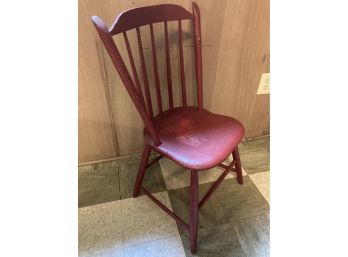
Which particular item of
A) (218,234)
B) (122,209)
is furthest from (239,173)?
(122,209)

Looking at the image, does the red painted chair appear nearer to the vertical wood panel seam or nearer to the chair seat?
the chair seat

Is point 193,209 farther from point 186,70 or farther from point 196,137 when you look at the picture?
point 186,70

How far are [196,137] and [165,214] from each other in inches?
18.0

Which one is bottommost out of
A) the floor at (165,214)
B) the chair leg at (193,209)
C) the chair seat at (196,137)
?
the floor at (165,214)

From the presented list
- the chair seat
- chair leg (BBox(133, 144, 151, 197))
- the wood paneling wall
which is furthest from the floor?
the chair seat

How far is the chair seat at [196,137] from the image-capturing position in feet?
2.82

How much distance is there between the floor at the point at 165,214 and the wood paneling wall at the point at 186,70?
0.63 ft

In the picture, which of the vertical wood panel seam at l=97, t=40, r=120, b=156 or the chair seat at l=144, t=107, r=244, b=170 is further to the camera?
the vertical wood panel seam at l=97, t=40, r=120, b=156

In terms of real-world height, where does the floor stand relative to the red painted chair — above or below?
below

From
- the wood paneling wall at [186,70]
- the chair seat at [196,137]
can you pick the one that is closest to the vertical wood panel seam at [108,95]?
the wood paneling wall at [186,70]

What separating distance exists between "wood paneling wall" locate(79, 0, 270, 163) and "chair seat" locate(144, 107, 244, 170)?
0.26 m

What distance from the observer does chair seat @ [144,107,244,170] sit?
0.86 metres

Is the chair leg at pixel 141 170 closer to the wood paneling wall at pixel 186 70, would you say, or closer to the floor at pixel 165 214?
the floor at pixel 165 214
